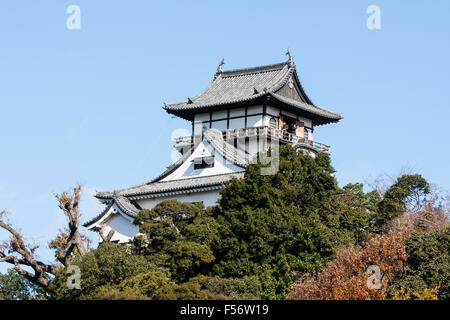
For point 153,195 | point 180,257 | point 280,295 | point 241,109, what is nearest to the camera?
point 280,295

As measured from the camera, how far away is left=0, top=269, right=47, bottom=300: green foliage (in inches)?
1093

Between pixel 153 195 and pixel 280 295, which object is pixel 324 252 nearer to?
pixel 280 295

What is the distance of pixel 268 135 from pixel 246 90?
3.71 meters

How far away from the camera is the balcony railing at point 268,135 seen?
3803 cm

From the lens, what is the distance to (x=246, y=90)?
4069cm

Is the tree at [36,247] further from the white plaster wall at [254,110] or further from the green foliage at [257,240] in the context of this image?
the white plaster wall at [254,110]

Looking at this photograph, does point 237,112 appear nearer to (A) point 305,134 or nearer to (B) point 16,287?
(A) point 305,134

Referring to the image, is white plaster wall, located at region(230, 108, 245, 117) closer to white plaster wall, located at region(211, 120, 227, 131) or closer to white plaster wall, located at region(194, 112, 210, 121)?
white plaster wall, located at region(211, 120, 227, 131)

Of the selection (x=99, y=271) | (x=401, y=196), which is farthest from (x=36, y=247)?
(x=401, y=196)

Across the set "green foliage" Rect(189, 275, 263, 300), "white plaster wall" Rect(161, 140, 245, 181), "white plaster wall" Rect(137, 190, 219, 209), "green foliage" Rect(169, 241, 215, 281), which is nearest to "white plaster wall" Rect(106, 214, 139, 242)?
"white plaster wall" Rect(137, 190, 219, 209)

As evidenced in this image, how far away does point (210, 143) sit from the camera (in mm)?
34156

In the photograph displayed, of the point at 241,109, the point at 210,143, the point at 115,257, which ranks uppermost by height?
the point at 241,109
